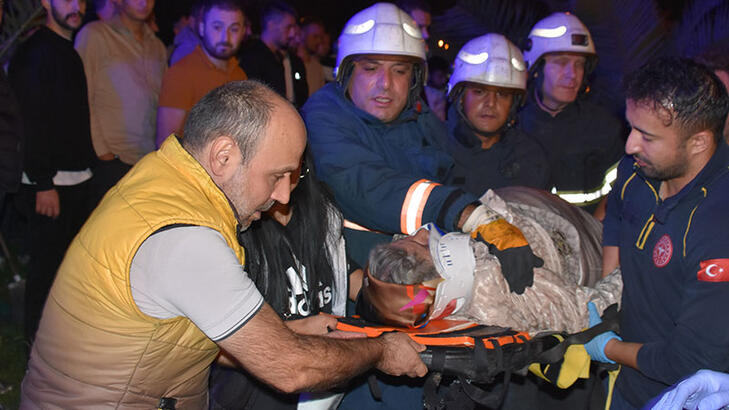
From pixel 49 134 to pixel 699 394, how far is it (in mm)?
4002

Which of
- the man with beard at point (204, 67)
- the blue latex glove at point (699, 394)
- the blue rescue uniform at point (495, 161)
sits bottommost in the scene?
the blue latex glove at point (699, 394)

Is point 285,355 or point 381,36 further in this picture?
point 381,36

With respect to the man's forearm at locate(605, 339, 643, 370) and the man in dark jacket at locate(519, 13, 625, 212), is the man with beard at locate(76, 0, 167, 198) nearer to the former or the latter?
the man in dark jacket at locate(519, 13, 625, 212)

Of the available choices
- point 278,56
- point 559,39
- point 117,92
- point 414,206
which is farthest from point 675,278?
point 278,56

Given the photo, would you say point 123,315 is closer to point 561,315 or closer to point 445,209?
point 445,209

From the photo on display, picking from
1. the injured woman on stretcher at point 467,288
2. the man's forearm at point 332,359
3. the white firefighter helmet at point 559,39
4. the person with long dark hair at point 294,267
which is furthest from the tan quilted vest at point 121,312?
the white firefighter helmet at point 559,39

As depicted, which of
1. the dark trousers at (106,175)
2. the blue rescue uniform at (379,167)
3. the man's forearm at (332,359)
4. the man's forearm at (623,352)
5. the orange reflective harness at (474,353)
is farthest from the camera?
the dark trousers at (106,175)

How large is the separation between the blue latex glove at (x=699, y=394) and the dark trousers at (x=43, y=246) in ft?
12.1

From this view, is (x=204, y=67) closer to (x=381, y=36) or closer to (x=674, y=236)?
(x=381, y=36)

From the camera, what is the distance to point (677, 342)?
7.16 feet

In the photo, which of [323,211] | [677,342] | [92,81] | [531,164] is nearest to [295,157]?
[323,211]

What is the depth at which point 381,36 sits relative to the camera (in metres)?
3.25

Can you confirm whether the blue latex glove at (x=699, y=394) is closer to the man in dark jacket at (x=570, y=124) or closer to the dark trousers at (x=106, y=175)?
the man in dark jacket at (x=570, y=124)

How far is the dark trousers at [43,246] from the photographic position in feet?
13.4
